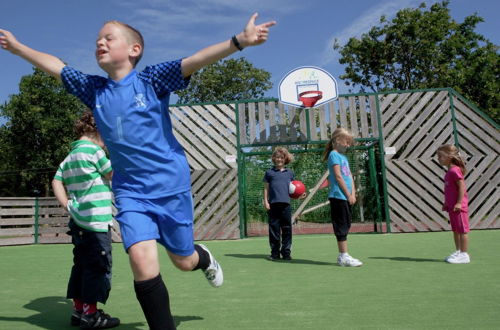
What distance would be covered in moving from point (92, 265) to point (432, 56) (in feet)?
74.5

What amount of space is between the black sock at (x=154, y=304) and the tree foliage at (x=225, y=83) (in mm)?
32145

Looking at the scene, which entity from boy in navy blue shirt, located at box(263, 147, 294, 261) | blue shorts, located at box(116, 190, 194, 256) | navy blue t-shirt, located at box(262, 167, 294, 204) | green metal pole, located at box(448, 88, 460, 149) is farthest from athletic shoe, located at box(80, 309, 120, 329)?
green metal pole, located at box(448, 88, 460, 149)

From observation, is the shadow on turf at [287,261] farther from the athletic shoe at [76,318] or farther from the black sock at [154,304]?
the black sock at [154,304]

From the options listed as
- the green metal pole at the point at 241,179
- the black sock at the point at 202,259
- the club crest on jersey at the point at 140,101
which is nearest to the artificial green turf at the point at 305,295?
the black sock at the point at 202,259

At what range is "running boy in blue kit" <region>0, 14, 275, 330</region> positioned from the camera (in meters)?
2.23

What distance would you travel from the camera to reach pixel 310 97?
433 inches

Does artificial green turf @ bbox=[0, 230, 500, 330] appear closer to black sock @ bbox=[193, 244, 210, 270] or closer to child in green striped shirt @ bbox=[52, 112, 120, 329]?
child in green striped shirt @ bbox=[52, 112, 120, 329]

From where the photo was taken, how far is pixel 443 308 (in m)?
3.01

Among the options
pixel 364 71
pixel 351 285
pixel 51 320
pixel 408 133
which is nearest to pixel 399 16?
pixel 364 71

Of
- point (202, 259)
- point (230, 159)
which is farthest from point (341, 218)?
point (230, 159)

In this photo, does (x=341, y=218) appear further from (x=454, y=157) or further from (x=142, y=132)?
(x=142, y=132)

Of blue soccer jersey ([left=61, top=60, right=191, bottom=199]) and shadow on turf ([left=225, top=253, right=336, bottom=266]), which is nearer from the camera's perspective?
blue soccer jersey ([left=61, top=60, right=191, bottom=199])

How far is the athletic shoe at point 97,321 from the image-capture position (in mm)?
2869

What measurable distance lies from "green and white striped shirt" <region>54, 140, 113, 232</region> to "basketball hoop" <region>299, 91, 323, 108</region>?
8265 mm
